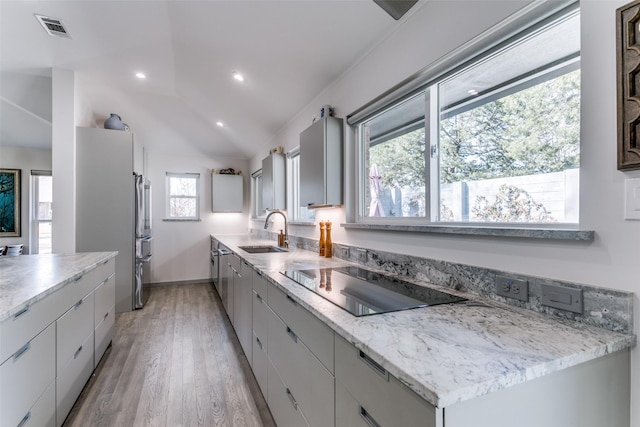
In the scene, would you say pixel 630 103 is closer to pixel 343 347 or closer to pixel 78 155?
pixel 343 347

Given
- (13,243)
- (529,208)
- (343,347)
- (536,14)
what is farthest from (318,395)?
(13,243)

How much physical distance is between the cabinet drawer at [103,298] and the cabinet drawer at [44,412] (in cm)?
80

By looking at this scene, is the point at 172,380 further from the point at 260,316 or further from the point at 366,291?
the point at 366,291

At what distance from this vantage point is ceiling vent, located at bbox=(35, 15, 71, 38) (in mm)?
2588

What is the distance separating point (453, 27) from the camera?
1439mm

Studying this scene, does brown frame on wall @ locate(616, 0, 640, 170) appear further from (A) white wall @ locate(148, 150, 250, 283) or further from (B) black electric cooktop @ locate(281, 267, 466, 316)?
(A) white wall @ locate(148, 150, 250, 283)

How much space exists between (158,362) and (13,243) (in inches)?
185

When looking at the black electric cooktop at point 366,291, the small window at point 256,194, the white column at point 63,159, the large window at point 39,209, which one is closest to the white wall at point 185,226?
the small window at point 256,194

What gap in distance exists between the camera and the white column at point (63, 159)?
132 inches

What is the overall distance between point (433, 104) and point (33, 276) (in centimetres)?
253

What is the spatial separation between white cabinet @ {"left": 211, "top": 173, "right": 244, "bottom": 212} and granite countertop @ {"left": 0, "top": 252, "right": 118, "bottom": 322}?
2878 mm

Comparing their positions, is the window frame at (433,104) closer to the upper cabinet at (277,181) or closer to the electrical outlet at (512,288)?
the electrical outlet at (512,288)

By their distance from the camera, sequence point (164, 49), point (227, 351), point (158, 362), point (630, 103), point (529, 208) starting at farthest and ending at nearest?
point (164, 49) < point (227, 351) < point (158, 362) < point (529, 208) < point (630, 103)

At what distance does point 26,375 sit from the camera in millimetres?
1337
